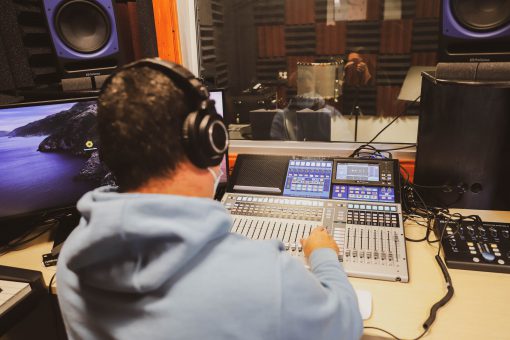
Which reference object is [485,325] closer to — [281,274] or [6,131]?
[281,274]

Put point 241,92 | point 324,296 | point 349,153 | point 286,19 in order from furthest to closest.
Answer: point 286,19, point 241,92, point 349,153, point 324,296

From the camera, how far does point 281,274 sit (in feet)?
1.93

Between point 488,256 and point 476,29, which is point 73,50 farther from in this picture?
point 488,256

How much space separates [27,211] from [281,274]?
111 cm

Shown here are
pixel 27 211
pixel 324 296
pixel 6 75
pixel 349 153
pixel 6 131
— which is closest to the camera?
pixel 324 296

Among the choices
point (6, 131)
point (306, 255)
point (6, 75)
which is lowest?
point (306, 255)

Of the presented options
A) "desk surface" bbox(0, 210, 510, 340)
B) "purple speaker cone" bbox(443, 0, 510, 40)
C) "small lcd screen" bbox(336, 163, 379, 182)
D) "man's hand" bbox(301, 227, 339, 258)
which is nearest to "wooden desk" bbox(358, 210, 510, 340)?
"desk surface" bbox(0, 210, 510, 340)

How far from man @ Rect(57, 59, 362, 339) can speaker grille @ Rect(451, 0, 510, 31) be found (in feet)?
3.30

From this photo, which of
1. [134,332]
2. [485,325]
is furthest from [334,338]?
[485,325]

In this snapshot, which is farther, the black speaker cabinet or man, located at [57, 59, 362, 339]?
the black speaker cabinet

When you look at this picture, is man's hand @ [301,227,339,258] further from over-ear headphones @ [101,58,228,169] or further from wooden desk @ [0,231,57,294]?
wooden desk @ [0,231,57,294]

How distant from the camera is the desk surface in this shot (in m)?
0.90

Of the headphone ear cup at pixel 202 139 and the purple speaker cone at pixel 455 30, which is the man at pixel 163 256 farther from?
the purple speaker cone at pixel 455 30

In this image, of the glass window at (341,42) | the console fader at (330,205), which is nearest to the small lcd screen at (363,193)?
the console fader at (330,205)
